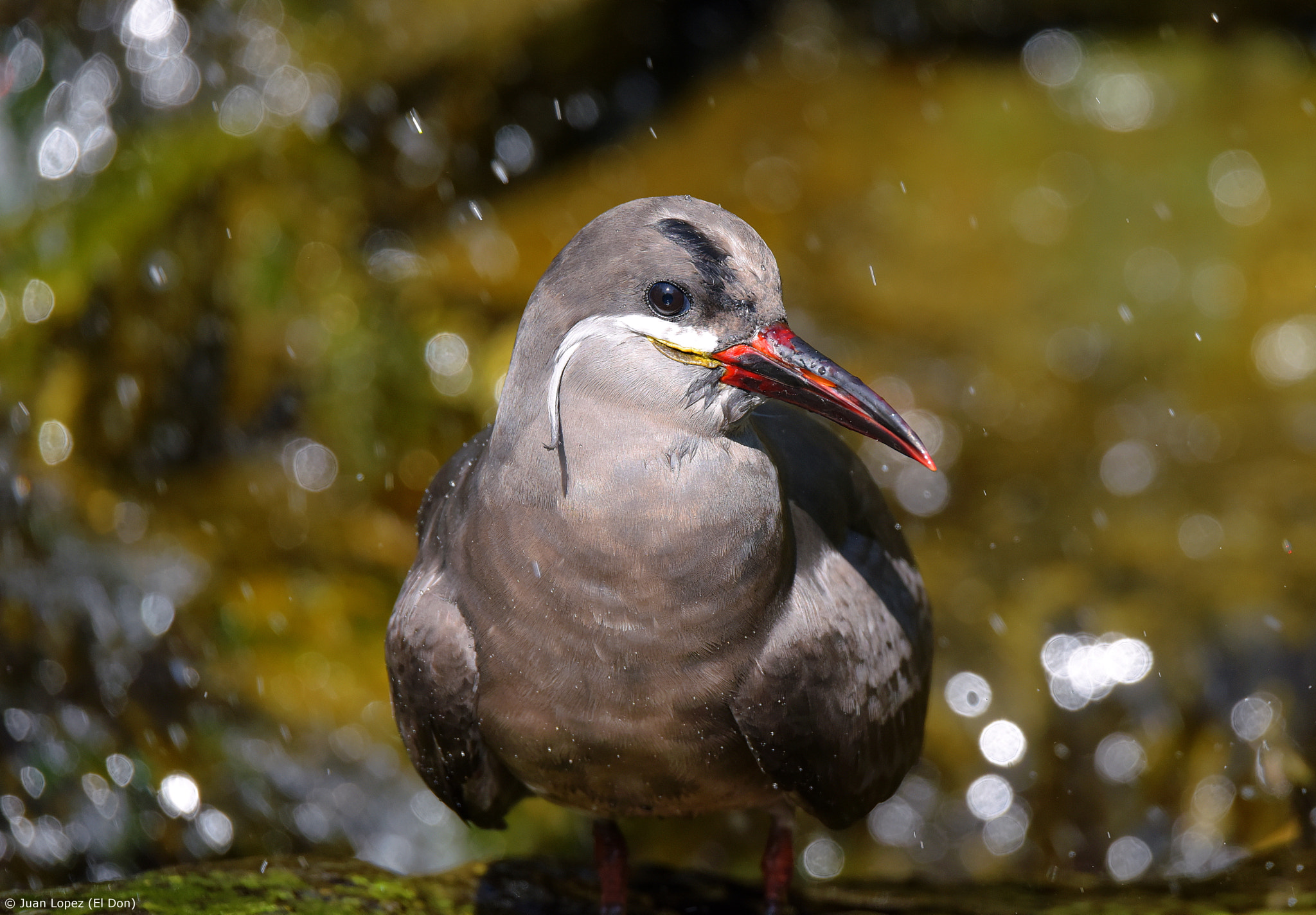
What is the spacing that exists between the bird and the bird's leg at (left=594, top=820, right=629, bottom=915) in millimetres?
461

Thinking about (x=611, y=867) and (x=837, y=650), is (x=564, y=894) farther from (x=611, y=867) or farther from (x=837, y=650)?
(x=837, y=650)

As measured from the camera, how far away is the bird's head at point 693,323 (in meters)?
2.93

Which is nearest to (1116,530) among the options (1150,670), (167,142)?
(1150,670)

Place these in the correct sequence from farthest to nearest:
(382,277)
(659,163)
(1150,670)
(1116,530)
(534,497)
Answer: (659,163) → (382,277) → (1116,530) → (1150,670) → (534,497)

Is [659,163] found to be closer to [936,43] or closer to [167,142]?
[936,43]

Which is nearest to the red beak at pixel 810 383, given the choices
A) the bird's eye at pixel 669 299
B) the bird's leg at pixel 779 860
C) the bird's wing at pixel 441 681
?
the bird's eye at pixel 669 299

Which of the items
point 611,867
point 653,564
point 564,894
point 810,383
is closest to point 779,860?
point 611,867

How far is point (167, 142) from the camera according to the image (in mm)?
7027

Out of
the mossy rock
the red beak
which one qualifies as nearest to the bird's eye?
the red beak

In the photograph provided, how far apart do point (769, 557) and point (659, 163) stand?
5.90 m

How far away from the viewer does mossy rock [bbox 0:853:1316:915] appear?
3.38m

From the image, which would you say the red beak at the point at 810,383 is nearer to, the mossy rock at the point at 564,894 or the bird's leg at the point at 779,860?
the bird's leg at the point at 779,860

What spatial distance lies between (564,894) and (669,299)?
2.18 m

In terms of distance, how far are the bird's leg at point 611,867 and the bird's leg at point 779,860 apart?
1.54 feet
